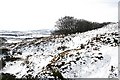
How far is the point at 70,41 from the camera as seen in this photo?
29.8 meters

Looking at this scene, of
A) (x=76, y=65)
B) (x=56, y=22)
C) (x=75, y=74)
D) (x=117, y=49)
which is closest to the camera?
(x=75, y=74)

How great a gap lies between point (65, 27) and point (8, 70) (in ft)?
128

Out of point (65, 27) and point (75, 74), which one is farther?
point (65, 27)

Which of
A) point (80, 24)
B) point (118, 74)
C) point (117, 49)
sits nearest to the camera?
point (118, 74)

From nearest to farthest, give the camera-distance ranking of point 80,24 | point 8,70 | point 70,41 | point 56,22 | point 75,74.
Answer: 1. point 75,74
2. point 8,70
3. point 70,41
4. point 80,24
5. point 56,22

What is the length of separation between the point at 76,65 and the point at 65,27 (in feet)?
142

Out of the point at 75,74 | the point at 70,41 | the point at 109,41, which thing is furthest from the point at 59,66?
the point at 70,41

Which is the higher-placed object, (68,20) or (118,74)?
(68,20)

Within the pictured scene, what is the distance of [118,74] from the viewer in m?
13.9

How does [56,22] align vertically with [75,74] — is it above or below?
above

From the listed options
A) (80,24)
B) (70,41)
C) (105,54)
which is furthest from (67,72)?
(80,24)

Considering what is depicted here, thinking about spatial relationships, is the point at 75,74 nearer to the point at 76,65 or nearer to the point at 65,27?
the point at 76,65

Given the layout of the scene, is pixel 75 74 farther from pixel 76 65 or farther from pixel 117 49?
pixel 117 49

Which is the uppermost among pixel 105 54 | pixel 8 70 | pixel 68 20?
pixel 68 20
